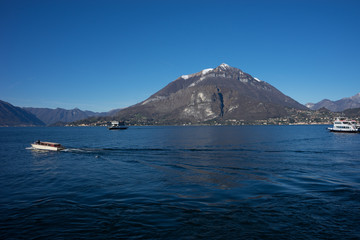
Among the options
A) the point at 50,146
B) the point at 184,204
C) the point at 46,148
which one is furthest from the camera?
the point at 46,148

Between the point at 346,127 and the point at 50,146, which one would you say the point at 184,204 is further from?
the point at 346,127

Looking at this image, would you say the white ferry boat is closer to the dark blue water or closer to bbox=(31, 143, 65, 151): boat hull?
the dark blue water

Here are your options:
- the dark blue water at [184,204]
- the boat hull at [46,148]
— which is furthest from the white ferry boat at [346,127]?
the boat hull at [46,148]

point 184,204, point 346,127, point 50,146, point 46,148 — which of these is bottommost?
point 184,204

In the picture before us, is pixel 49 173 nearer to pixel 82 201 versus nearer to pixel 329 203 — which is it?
pixel 82 201

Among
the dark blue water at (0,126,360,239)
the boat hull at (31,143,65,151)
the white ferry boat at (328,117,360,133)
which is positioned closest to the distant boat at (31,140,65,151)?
the boat hull at (31,143,65,151)

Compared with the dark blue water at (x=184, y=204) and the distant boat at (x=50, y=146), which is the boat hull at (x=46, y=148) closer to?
the distant boat at (x=50, y=146)

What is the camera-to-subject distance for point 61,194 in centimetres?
3011

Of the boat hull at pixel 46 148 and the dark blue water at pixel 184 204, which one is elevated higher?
the boat hull at pixel 46 148

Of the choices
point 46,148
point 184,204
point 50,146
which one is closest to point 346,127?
point 50,146

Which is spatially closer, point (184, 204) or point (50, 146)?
point (184, 204)

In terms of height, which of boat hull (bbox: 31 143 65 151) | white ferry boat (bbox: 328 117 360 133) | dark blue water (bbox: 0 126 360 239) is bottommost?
dark blue water (bbox: 0 126 360 239)

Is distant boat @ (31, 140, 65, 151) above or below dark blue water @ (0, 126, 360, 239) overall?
above

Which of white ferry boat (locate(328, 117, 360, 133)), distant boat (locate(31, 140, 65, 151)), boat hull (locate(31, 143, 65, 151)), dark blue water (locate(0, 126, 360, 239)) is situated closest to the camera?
A: dark blue water (locate(0, 126, 360, 239))
